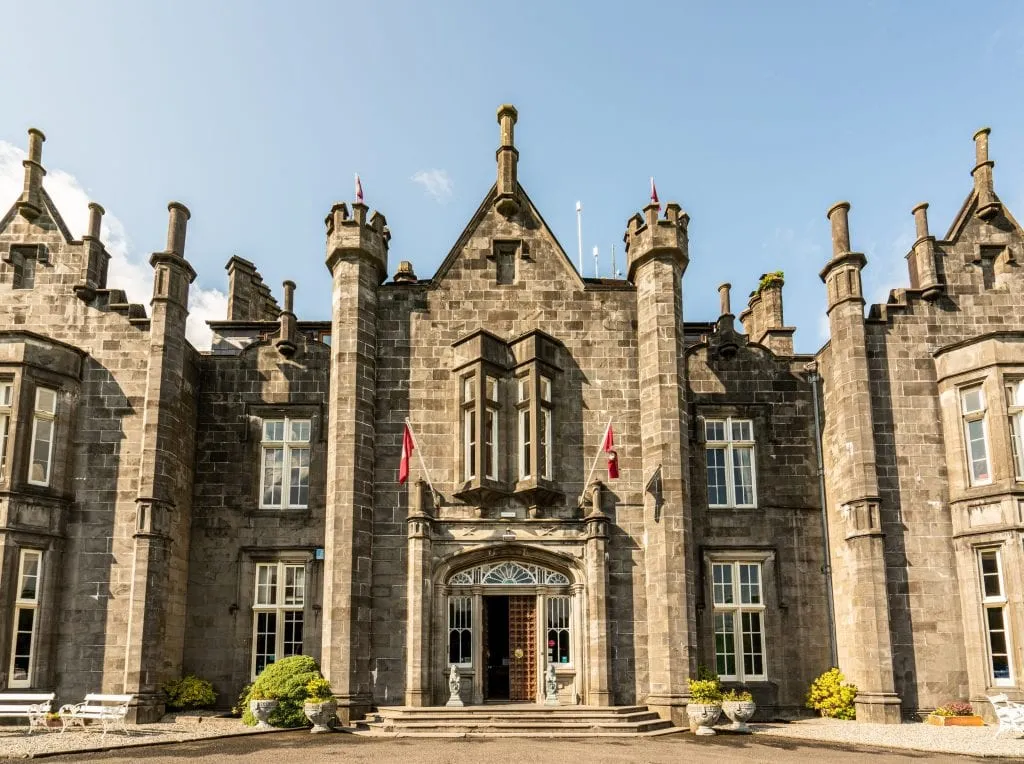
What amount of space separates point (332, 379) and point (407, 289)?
9.54 feet

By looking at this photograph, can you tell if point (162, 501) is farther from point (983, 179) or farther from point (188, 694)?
point (983, 179)

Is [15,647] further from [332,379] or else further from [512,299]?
[512,299]

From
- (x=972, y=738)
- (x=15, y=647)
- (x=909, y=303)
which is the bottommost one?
(x=972, y=738)

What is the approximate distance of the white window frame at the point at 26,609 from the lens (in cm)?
1991

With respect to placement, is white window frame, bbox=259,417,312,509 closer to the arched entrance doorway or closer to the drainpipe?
the arched entrance doorway

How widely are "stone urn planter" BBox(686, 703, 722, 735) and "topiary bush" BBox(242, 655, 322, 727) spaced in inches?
301

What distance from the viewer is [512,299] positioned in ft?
75.8

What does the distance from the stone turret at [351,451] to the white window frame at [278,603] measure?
200 cm

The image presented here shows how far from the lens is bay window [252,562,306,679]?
21.9 metres

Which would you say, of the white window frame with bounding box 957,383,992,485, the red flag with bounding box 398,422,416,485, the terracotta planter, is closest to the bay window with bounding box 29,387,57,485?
the red flag with bounding box 398,422,416,485

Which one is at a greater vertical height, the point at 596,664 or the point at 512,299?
the point at 512,299

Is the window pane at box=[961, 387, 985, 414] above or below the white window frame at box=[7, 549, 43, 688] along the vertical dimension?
above

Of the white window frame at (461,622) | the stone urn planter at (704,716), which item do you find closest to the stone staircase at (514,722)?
the stone urn planter at (704,716)

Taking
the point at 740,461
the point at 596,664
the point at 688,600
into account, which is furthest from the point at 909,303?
the point at 596,664
